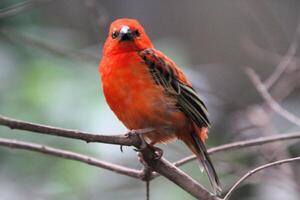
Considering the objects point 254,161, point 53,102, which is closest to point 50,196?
point 53,102

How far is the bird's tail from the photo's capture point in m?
3.58

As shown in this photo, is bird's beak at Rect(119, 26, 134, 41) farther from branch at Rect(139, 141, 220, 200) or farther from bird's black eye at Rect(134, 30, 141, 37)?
branch at Rect(139, 141, 220, 200)

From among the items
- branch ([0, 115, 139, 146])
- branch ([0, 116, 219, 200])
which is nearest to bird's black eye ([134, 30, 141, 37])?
branch ([0, 116, 219, 200])

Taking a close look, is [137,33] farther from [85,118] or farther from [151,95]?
[85,118]

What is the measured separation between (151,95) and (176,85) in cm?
24

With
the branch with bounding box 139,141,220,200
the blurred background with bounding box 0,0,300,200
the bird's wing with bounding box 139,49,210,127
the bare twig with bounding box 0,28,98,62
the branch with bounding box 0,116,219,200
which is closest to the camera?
the branch with bounding box 0,116,219,200

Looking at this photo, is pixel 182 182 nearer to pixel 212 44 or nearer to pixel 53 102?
pixel 53 102

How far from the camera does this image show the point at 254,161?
18.4 ft

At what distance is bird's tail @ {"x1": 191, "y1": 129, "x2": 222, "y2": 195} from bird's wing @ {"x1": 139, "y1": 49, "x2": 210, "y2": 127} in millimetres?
102

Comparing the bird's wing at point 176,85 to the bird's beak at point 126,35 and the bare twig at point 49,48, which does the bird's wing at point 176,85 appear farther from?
the bare twig at point 49,48

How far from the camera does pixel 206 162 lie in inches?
144

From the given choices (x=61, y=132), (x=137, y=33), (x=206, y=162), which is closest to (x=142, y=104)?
(x=206, y=162)

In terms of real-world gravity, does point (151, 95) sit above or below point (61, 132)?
below

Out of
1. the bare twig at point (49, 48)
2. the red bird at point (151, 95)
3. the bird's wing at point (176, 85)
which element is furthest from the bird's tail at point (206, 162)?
the bare twig at point (49, 48)
